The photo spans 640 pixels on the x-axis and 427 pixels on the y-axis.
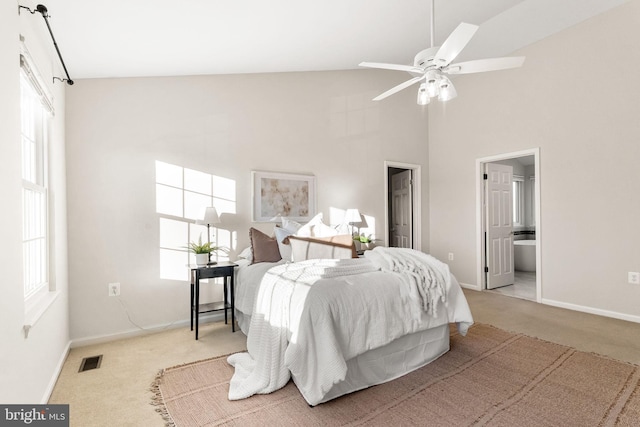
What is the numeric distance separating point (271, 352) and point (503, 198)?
470 cm

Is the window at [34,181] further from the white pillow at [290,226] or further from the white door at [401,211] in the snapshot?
the white door at [401,211]

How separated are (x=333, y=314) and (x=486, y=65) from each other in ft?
6.87

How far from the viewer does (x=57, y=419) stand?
162 cm

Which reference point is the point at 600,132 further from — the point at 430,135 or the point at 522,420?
the point at 522,420

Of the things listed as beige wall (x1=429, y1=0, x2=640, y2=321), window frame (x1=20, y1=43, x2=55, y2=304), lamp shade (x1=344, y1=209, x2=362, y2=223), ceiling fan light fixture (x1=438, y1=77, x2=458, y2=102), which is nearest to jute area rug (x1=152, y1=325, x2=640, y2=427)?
window frame (x1=20, y1=43, x2=55, y2=304)

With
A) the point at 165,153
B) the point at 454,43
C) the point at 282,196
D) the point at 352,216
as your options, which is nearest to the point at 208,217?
the point at 165,153

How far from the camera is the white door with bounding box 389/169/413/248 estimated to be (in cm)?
577

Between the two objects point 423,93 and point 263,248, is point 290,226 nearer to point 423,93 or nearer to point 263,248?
point 263,248

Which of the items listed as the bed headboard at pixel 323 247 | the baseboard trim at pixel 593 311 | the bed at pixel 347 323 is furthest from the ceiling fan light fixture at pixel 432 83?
the baseboard trim at pixel 593 311

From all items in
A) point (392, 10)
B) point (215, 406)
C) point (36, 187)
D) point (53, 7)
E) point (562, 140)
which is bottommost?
point (215, 406)

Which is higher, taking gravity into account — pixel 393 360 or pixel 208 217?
pixel 208 217

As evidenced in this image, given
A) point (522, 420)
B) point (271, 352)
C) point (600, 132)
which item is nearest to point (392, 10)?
point (600, 132)

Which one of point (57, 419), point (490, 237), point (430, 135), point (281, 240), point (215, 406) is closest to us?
point (57, 419)

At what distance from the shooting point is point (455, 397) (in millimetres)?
2064
